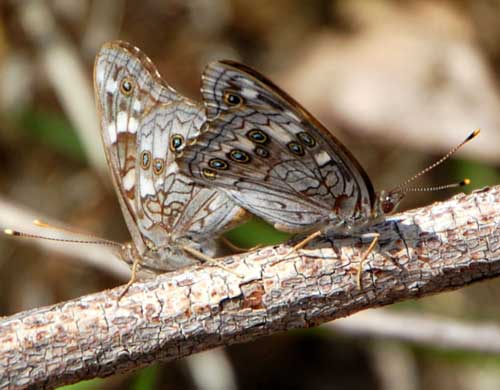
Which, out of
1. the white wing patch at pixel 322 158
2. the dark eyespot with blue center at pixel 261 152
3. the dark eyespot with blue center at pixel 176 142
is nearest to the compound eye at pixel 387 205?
the white wing patch at pixel 322 158

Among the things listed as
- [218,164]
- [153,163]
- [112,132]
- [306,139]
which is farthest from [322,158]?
[112,132]

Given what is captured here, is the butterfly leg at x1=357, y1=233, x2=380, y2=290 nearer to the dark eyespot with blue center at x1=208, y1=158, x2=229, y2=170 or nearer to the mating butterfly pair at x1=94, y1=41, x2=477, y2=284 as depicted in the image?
the mating butterfly pair at x1=94, y1=41, x2=477, y2=284

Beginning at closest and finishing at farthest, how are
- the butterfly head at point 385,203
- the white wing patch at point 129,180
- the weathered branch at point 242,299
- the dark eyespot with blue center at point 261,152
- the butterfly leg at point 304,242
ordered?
1. the weathered branch at point 242,299
2. the butterfly leg at point 304,242
3. the butterfly head at point 385,203
4. the dark eyespot with blue center at point 261,152
5. the white wing patch at point 129,180

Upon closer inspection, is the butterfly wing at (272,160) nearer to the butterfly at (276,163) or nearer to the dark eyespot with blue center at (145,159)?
the butterfly at (276,163)

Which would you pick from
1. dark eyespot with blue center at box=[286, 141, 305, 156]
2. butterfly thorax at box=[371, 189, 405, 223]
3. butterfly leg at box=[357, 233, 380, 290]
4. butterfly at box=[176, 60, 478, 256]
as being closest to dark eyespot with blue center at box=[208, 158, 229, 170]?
butterfly at box=[176, 60, 478, 256]

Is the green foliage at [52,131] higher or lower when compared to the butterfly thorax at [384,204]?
higher

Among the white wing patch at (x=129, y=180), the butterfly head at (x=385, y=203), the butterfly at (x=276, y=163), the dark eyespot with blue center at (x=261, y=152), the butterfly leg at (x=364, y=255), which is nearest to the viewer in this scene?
the butterfly leg at (x=364, y=255)

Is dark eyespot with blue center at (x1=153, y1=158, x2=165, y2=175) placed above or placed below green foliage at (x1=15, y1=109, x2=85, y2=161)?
below

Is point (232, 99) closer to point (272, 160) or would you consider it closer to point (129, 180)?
point (272, 160)

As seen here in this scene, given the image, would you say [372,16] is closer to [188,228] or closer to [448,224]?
[188,228]
